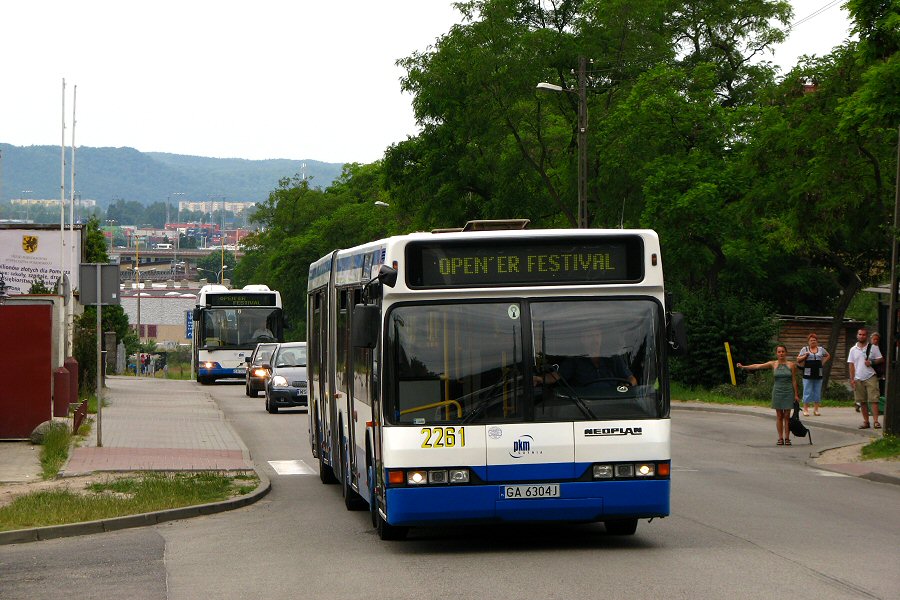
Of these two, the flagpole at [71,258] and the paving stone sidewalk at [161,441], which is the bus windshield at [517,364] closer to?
the paving stone sidewalk at [161,441]

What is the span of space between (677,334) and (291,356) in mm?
24688

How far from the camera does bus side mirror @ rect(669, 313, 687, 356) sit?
435 inches

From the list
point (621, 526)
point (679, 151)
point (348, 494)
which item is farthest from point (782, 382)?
point (679, 151)

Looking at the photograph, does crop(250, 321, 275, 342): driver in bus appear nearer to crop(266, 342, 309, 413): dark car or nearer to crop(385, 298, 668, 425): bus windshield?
crop(266, 342, 309, 413): dark car

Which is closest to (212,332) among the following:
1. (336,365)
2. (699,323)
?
(699,323)

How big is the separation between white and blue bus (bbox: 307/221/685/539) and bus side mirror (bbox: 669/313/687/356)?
0.9 inches

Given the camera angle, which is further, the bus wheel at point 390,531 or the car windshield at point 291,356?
the car windshield at point 291,356

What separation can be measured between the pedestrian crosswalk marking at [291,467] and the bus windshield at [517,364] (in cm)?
860

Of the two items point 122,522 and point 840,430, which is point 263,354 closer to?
point 840,430

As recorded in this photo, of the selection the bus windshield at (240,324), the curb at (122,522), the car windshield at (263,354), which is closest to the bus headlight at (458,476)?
the curb at (122,522)

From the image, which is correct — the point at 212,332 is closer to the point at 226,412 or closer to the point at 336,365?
the point at 226,412

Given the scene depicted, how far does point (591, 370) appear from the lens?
10953 millimetres

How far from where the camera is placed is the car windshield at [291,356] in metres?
34.7

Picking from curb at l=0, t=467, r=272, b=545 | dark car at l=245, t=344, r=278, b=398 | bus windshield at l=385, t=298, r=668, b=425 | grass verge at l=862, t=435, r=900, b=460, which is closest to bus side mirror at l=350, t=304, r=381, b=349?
bus windshield at l=385, t=298, r=668, b=425
